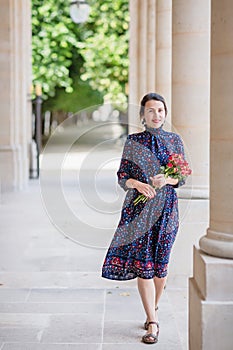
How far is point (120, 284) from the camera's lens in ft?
24.5

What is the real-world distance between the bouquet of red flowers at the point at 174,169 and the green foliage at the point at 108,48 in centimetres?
2703

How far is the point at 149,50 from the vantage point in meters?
17.1

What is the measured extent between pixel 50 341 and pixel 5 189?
11530mm

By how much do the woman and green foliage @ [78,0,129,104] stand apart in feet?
88.2

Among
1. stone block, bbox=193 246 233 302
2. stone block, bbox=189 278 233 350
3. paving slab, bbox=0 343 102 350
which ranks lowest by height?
paving slab, bbox=0 343 102 350

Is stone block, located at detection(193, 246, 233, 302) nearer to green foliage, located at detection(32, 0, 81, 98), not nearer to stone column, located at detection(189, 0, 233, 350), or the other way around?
stone column, located at detection(189, 0, 233, 350)

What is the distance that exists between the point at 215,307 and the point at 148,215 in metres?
1.13

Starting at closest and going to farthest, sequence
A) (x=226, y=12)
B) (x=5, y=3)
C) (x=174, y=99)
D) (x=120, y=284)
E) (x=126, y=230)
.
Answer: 1. (x=226, y=12)
2. (x=126, y=230)
3. (x=120, y=284)
4. (x=174, y=99)
5. (x=5, y=3)

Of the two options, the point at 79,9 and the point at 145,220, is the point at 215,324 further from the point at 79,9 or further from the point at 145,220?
the point at 79,9

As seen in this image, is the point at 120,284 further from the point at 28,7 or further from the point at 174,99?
the point at 28,7

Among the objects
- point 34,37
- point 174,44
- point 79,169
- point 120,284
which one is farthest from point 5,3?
point 34,37

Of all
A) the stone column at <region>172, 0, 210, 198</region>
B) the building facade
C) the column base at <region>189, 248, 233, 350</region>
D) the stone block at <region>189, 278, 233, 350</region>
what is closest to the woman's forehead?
the building facade

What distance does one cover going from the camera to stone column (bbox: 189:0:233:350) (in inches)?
179

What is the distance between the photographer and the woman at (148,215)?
546 centimetres
